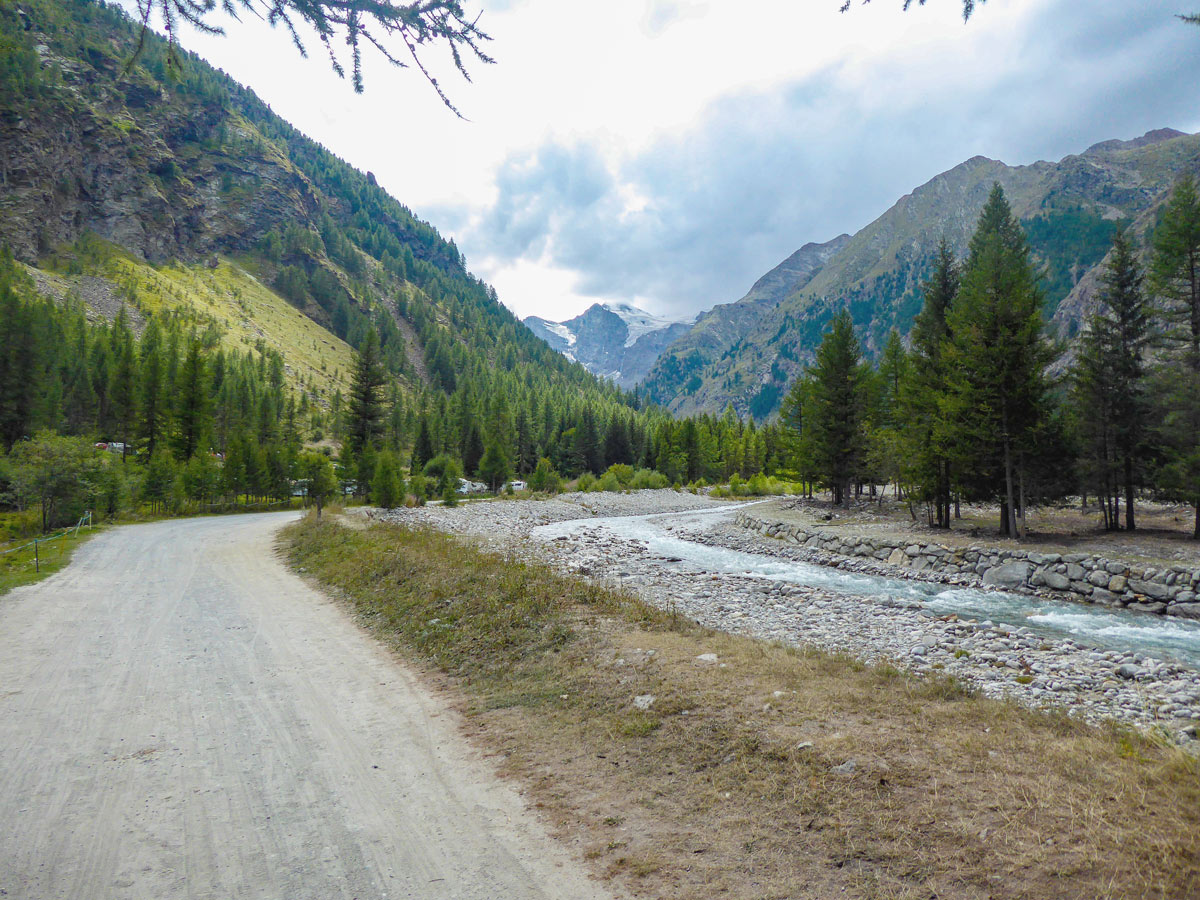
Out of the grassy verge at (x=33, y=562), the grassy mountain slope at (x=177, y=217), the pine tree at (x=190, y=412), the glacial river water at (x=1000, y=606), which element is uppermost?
the grassy mountain slope at (x=177, y=217)

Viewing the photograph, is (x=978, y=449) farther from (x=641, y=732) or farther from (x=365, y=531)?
(x=365, y=531)

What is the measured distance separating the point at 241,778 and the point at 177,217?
206 m

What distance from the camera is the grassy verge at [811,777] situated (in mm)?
3693

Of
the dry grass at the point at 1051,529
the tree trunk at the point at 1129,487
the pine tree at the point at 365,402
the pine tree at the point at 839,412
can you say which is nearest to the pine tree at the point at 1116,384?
the tree trunk at the point at 1129,487

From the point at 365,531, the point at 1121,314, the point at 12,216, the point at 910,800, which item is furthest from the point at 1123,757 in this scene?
the point at 12,216

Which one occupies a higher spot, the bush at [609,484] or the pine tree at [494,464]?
the pine tree at [494,464]

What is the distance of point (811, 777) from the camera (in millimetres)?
4789

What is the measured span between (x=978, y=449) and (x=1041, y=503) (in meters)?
7.40

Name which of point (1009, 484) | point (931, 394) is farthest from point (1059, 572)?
point (931, 394)

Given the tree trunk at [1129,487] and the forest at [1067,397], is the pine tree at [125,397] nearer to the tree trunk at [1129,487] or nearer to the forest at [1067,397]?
the forest at [1067,397]

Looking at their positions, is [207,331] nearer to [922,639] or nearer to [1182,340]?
[922,639]

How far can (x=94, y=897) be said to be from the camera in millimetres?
3812

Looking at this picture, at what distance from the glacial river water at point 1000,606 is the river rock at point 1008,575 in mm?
712

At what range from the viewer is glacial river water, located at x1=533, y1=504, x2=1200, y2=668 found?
11.8 meters
